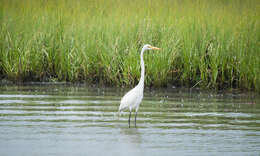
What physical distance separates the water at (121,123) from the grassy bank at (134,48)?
0.52 metres

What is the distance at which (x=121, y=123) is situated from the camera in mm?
8812

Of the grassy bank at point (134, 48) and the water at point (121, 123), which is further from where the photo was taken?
the grassy bank at point (134, 48)

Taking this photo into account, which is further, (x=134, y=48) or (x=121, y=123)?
(x=134, y=48)

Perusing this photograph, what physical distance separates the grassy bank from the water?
0.52 metres

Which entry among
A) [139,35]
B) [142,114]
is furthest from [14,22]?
[142,114]

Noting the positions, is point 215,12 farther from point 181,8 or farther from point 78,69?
point 78,69

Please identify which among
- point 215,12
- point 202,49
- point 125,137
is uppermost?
point 215,12

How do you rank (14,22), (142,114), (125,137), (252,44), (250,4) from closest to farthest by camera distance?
(125,137) < (142,114) < (252,44) < (14,22) < (250,4)

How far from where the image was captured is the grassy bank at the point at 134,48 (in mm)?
11891

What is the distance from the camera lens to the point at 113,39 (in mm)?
12812

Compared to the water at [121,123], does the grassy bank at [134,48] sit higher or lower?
higher

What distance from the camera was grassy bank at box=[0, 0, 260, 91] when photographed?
11891 mm

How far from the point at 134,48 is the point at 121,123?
362 centimetres

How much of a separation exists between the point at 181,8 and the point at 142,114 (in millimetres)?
7208
